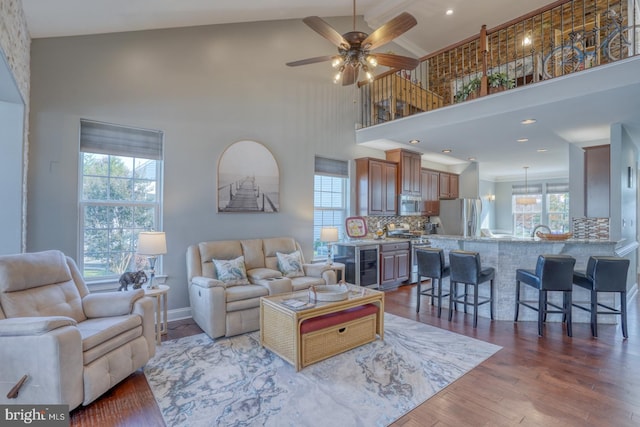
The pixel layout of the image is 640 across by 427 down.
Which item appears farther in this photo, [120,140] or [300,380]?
[120,140]

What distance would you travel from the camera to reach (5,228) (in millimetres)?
3010

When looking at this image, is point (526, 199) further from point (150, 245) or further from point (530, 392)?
point (150, 245)

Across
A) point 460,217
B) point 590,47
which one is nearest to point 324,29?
point 460,217

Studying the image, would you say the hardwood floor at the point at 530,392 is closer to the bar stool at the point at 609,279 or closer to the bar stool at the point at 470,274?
the bar stool at the point at 609,279

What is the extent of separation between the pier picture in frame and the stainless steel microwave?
2.89 meters

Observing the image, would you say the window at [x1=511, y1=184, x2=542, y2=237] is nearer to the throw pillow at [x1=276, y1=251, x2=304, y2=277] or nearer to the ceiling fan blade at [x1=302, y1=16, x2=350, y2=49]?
the throw pillow at [x1=276, y1=251, x2=304, y2=277]

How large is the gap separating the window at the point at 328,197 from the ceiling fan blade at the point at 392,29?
8.73 ft

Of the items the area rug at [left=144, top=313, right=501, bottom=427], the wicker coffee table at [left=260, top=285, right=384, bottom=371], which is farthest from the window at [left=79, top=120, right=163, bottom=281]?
the wicker coffee table at [left=260, top=285, right=384, bottom=371]

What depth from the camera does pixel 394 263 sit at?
6082mm

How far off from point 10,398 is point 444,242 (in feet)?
16.5

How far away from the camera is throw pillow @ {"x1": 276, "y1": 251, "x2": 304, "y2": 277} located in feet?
14.8

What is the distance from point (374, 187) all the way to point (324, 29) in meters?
3.47

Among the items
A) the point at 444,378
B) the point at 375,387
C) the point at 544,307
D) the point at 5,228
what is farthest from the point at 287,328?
the point at 544,307

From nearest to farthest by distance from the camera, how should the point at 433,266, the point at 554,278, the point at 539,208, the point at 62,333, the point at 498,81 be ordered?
the point at 62,333 → the point at 554,278 → the point at 433,266 → the point at 498,81 → the point at 539,208
